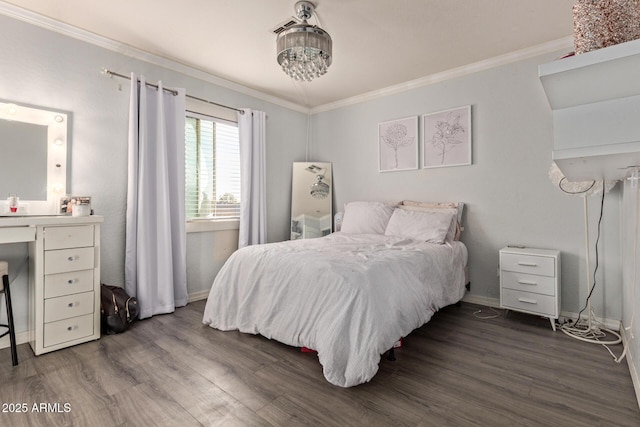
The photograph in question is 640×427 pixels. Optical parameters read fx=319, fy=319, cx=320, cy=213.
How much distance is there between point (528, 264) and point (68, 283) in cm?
359

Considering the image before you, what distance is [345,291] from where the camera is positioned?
1.86 metres

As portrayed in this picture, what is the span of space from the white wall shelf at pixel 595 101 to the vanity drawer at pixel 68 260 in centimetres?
283

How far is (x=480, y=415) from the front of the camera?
5.03 feet

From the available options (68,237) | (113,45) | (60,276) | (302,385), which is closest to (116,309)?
(60,276)

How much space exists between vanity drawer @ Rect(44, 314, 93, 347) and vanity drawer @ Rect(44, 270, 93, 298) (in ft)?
0.65

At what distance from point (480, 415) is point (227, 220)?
3046 millimetres

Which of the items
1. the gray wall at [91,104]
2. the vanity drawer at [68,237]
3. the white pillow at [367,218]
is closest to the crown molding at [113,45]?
the gray wall at [91,104]

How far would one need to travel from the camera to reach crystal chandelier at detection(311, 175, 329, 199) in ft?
14.7

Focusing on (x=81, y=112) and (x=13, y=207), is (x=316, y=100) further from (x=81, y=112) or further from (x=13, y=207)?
(x=13, y=207)

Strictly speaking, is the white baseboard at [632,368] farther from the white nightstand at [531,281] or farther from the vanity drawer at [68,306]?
the vanity drawer at [68,306]

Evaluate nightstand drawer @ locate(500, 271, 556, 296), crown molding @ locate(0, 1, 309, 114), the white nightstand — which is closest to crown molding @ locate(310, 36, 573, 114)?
crown molding @ locate(0, 1, 309, 114)

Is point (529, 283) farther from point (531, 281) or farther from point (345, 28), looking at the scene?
point (345, 28)

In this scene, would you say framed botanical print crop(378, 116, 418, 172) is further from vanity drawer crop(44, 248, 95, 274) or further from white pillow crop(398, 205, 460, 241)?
vanity drawer crop(44, 248, 95, 274)

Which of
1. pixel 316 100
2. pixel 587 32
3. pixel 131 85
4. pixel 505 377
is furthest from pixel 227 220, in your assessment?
pixel 587 32
